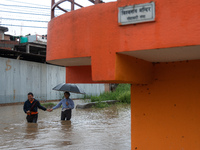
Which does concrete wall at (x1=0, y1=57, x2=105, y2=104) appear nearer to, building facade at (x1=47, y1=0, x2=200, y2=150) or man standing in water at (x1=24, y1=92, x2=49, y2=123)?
man standing in water at (x1=24, y1=92, x2=49, y2=123)

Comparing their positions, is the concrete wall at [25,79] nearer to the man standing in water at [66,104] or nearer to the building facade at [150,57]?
the man standing in water at [66,104]

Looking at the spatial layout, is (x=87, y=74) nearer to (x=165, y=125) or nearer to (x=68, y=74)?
(x=68, y=74)

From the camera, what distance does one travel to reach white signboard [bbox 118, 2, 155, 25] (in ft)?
11.2

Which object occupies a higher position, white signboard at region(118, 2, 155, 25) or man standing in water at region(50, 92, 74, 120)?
white signboard at region(118, 2, 155, 25)

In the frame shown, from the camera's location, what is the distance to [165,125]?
4293 millimetres

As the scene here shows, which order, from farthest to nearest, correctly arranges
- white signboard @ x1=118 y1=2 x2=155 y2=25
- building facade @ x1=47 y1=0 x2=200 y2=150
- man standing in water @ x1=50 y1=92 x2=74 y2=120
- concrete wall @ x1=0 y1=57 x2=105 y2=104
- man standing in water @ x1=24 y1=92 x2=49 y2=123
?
concrete wall @ x1=0 y1=57 x2=105 y2=104 → man standing in water @ x1=50 y1=92 x2=74 y2=120 → man standing in water @ x1=24 y1=92 x2=49 y2=123 → white signboard @ x1=118 y1=2 x2=155 y2=25 → building facade @ x1=47 y1=0 x2=200 y2=150

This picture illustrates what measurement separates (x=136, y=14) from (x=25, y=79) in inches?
651

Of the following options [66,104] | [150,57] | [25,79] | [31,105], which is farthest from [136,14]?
[25,79]

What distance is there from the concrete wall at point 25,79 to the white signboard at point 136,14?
15.0m

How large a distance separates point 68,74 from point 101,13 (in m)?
2.28

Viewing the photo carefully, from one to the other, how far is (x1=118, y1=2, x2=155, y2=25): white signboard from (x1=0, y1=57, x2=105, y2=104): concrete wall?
15.0 m

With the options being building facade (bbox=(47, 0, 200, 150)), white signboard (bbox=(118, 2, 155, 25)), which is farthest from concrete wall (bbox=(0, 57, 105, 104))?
white signboard (bbox=(118, 2, 155, 25))

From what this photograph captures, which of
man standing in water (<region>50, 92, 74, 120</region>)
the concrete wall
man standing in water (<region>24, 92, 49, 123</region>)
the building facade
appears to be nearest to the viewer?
the building facade

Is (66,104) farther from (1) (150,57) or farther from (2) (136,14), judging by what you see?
(2) (136,14)
